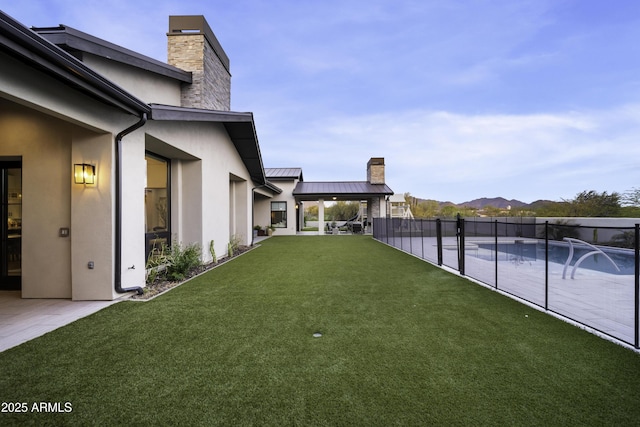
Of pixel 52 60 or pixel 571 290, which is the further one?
pixel 571 290

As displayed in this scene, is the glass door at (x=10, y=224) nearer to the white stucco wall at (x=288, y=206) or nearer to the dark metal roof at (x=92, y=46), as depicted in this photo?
the dark metal roof at (x=92, y=46)

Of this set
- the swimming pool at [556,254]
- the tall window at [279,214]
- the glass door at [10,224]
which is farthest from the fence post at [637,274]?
the tall window at [279,214]

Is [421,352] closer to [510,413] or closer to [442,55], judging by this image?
[510,413]

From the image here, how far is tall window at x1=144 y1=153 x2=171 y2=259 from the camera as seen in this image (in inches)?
261

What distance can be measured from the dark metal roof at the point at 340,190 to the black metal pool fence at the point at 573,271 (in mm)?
10279

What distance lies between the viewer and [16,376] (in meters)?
2.55

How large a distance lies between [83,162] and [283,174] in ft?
53.8

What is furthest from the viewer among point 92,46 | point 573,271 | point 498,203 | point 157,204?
point 498,203

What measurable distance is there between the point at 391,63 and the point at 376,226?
11.3 meters

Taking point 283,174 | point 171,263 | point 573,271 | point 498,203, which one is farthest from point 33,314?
point 498,203

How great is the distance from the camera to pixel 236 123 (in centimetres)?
899

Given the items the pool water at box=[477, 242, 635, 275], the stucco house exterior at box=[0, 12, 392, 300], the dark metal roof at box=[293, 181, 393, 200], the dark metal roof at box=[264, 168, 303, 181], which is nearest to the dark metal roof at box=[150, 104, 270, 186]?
the stucco house exterior at box=[0, 12, 392, 300]

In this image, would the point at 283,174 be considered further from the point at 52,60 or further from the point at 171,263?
the point at 52,60

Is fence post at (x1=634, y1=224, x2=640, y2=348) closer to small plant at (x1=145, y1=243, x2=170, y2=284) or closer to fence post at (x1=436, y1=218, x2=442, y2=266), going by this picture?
fence post at (x1=436, y1=218, x2=442, y2=266)
